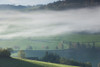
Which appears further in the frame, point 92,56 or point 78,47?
point 78,47

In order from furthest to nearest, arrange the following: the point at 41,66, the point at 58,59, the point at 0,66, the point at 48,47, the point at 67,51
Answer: the point at 48,47, the point at 67,51, the point at 58,59, the point at 41,66, the point at 0,66

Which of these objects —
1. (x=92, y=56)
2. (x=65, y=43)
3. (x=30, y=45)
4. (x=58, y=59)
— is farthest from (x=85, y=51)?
(x=58, y=59)

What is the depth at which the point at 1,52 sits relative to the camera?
5659cm

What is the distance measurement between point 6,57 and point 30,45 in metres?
132

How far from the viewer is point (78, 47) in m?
190

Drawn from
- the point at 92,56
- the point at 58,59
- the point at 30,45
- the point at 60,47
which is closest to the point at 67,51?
the point at 60,47

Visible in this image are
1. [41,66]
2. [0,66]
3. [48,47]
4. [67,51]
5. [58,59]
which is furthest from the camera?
[48,47]

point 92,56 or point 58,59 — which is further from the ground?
point 58,59

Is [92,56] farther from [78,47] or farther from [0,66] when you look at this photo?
[0,66]

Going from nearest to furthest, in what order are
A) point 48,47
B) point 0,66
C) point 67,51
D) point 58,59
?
point 0,66, point 58,59, point 67,51, point 48,47

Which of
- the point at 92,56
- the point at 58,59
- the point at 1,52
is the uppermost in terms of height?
the point at 1,52

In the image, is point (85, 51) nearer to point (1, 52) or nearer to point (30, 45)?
point (30, 45)

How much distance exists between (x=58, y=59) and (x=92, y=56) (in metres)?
96.8

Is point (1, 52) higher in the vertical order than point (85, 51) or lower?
higher
